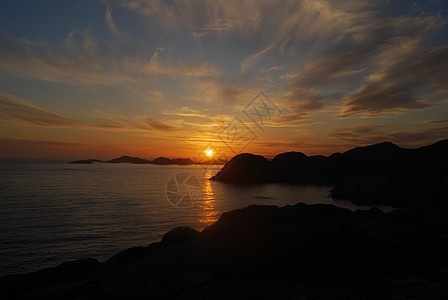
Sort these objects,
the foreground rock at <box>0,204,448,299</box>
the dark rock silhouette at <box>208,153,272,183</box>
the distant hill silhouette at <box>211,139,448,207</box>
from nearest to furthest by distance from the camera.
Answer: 1. the foreground rock at <box>0,204,448,299</box>
2. the distant hill silhouette at <box>211,139,448,207</box>
3. the dark rock silhouette at <box>208,153,272,183</box>

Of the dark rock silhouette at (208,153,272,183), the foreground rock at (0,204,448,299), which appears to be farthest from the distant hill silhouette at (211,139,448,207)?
the foreground rock at (0,204,448,299)

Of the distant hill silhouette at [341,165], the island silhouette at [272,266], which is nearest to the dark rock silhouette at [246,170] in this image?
the distant hill silhouette at [341,165]

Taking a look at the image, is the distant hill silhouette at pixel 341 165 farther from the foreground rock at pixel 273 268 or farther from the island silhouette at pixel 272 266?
the foreground rock at pixel 273 268

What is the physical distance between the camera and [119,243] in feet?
108

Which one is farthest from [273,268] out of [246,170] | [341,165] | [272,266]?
[341,165]

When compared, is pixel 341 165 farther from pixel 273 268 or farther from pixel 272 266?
pixel 273 268

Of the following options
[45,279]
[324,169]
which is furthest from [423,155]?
[45,279]

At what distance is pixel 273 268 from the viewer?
13.5m

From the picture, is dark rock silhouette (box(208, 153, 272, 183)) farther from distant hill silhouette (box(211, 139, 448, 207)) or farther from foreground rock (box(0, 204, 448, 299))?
foreground rock (box(0, 204, 448, 299))

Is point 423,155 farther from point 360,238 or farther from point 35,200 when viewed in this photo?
point 35,200

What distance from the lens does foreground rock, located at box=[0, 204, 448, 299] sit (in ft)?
36.4

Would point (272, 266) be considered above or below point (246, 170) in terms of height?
below

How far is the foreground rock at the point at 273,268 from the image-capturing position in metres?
11.1

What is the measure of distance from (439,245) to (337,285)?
10.6 metres
